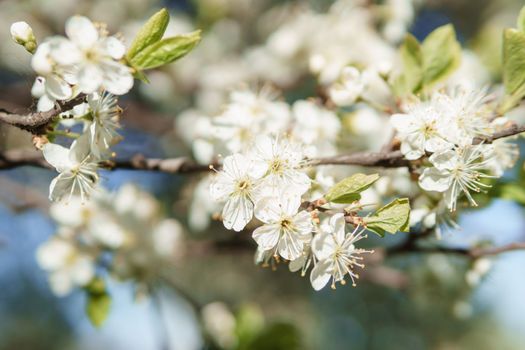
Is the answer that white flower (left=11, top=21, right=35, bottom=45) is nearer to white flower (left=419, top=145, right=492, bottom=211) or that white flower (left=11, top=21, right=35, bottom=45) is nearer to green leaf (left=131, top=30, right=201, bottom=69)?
green leaf (left=131, top=30, right=201, bottom=69)

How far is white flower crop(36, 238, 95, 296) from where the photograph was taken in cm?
202

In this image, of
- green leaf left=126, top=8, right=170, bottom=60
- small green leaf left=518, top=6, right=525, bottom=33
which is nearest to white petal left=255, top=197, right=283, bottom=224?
green leaf left=126, top=8, right=170, bottom=60

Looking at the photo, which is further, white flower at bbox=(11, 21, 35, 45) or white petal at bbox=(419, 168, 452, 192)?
white petal at bbox=(419, 168, 452, 192)

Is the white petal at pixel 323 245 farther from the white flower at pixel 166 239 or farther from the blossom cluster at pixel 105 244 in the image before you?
the white flower at pixel 166 239

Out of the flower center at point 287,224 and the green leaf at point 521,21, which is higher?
the green leaf at point 521,21

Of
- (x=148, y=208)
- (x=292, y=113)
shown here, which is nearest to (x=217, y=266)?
(x=148, y=208)

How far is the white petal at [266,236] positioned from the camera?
125 cm

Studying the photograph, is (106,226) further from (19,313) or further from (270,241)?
(19,313)

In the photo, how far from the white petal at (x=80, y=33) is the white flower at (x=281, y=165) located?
0.44m

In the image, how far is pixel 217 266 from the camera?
492cm

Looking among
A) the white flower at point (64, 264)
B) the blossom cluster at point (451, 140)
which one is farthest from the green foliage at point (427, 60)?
the white flower at point (64, 264)

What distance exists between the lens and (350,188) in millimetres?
1209

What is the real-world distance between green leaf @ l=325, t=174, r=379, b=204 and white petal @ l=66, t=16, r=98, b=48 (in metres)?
0.59

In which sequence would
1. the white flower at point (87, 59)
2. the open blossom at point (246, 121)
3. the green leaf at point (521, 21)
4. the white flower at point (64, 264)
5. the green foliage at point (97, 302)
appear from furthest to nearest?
the white flower at point (64, 264), the green foliage at point (97, 302), the open blossom at point (246, 121), the green leaf at point (521, 21), the white flower at point (87, 59)
